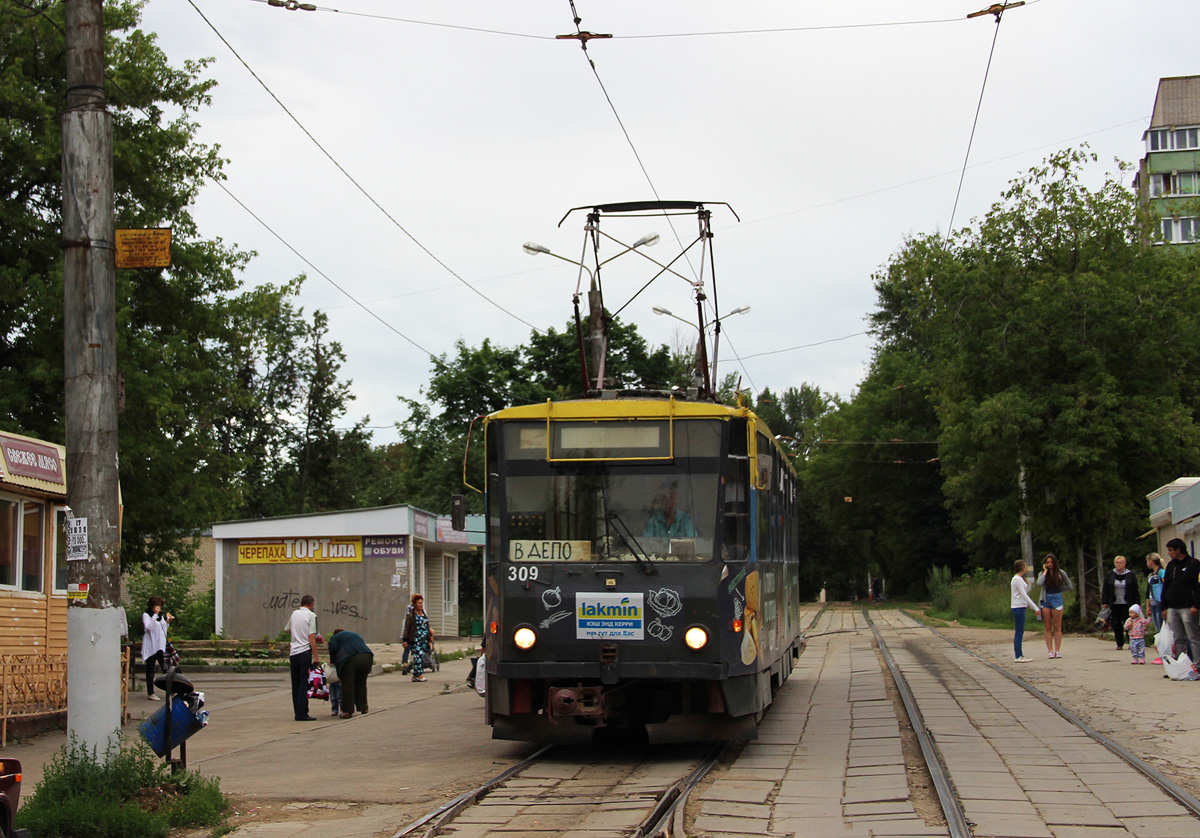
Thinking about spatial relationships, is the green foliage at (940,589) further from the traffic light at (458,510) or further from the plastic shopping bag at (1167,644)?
the traffic light at (458,510)

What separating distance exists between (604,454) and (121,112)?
20.3m

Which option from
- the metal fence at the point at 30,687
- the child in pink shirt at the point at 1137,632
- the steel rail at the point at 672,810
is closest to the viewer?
the steel rail at the point at 672,810

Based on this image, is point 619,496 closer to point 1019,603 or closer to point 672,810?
point 672,810

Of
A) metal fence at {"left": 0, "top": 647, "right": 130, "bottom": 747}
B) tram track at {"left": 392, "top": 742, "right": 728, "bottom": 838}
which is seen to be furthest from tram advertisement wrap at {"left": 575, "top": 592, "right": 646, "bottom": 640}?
metal fence at {"left": 0, "top": 647, "right": 130, "bottom": 747}

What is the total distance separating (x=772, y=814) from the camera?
26.3ft

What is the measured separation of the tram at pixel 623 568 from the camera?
10.2 m

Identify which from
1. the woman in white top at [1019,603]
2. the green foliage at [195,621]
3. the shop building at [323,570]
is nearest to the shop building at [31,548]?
the woman in white top at [1019,603]

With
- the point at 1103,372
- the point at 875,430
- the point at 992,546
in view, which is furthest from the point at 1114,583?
the point at 875,430

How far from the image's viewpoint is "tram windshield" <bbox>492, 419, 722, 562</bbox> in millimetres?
10438

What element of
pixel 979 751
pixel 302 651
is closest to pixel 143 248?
pixel 979 751

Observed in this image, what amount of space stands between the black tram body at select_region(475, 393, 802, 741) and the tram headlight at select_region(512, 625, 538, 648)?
0.01 m

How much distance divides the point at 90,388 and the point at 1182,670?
1331cm

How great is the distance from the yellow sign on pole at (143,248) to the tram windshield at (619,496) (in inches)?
132

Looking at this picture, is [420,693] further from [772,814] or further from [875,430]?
[875,430]
